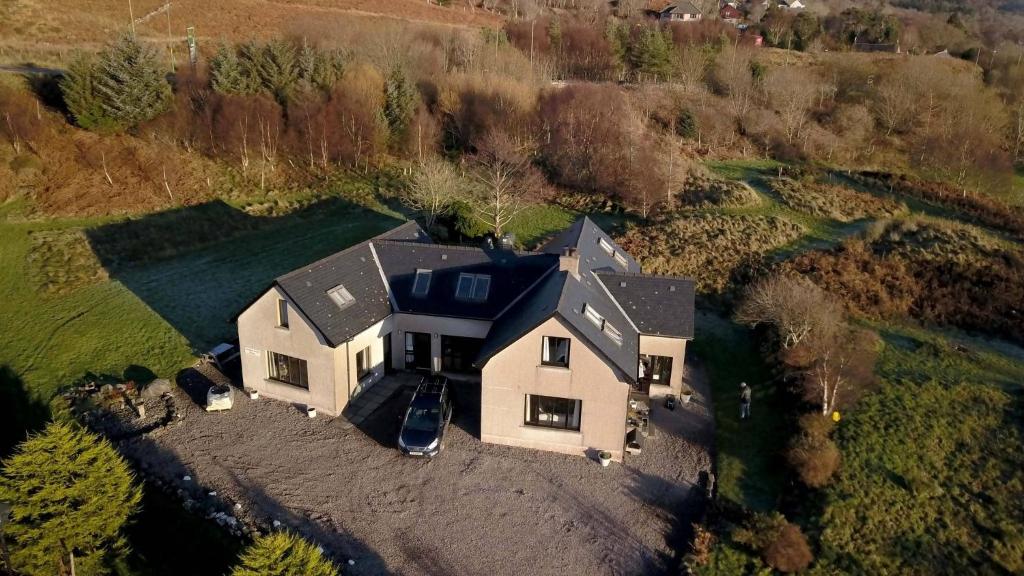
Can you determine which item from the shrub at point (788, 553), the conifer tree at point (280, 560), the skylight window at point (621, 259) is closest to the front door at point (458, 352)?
the skylight window at point (621, 259)

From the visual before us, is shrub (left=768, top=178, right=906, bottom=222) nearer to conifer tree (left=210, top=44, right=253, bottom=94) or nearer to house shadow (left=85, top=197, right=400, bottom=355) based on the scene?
house shadow (left=85, top=197, right=400, bottom=355)

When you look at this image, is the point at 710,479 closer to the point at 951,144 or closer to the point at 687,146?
the point at 687,146

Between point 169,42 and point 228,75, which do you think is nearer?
point 228,75

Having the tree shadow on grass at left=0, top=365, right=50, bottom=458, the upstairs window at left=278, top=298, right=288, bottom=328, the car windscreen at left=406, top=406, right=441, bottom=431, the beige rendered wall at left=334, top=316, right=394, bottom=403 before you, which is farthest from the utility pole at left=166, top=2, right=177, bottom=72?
the car windscreen at left=406, top=406, right=441, bottom=431

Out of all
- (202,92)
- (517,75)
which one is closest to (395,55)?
(517,75)

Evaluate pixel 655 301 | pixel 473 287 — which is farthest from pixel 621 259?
pixel 473 287

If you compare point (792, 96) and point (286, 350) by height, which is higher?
point (792, 96)

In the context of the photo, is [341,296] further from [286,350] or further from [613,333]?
[613,333]
